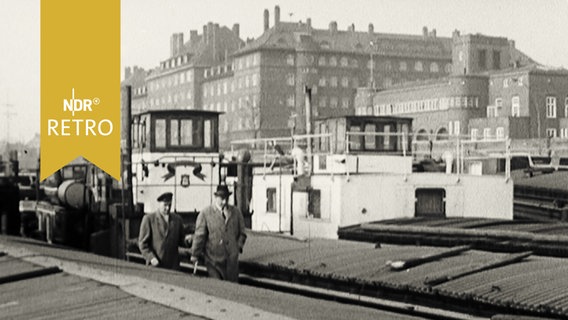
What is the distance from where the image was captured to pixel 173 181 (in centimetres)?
2155

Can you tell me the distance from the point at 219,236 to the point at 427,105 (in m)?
79.2

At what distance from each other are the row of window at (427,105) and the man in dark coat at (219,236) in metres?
76.0

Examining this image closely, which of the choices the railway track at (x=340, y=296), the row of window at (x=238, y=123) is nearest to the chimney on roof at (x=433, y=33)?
the row of window at (x=238, y=123)

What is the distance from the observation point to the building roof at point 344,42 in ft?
363

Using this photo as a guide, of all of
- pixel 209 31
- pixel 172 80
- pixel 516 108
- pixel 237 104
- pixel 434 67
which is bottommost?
pixel 516 108

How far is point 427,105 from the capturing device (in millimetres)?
88750

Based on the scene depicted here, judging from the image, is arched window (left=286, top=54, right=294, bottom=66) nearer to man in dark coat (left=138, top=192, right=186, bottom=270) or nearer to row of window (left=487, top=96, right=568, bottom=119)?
row of window (left=487, top=96, right=568, bottom=119)

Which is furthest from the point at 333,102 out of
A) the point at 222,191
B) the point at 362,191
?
the point at 222,191

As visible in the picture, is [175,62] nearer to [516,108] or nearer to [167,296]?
Result: [516,108]

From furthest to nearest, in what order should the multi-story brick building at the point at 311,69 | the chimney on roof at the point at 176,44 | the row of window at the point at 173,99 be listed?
the row of window at the point at 173,99, the chimney on roof at the point at 176,44, the multi-story brick building at the point at 311,69

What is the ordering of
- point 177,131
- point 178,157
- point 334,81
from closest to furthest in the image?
point 178,157, point 177,131, point 334,81

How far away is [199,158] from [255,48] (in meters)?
87.5

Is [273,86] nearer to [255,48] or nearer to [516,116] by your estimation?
[255,48]

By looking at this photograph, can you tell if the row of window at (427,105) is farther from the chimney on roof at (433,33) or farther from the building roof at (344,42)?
the chimney on roof at (433,33)
